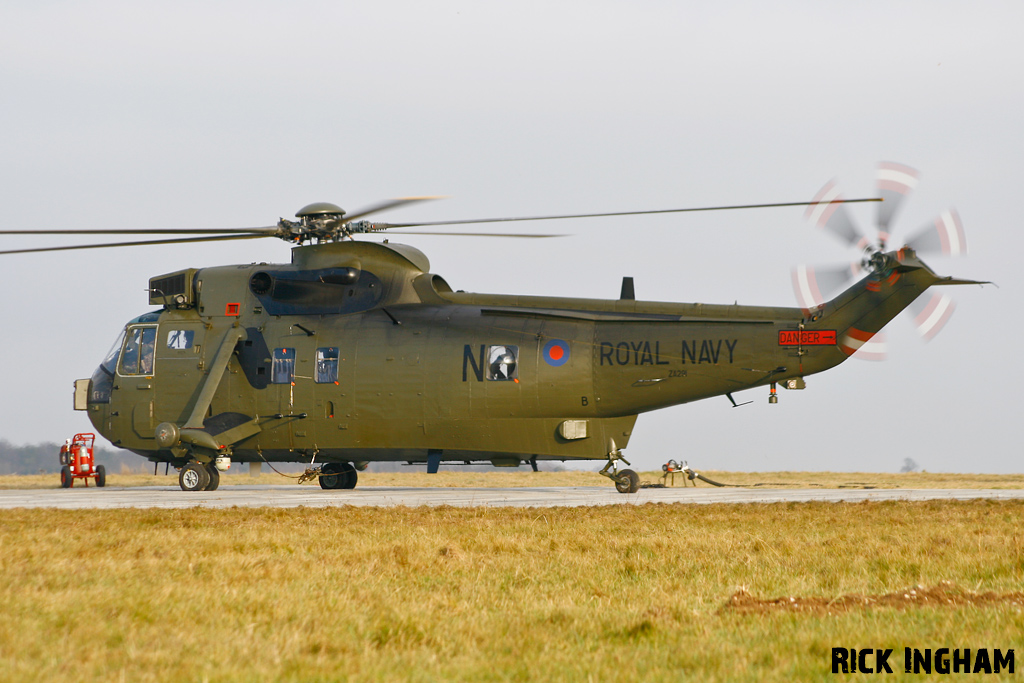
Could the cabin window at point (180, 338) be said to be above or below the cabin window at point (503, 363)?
above

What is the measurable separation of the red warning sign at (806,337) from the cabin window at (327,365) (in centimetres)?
1115

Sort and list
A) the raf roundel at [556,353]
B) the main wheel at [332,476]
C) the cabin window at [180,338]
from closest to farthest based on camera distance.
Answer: the raf roundel at [556,353], the cabin window at [180,338], the main wheel at [332,476]

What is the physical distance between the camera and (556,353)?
76.6ft

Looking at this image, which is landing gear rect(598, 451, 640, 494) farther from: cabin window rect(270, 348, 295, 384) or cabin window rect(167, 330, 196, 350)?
cabin window rect(167, 330, 196, 350)

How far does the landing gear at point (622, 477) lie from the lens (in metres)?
23.6

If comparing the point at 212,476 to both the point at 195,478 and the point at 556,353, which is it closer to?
the point at 195,478

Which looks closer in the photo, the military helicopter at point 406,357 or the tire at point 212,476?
the military helicopter at point 406,357

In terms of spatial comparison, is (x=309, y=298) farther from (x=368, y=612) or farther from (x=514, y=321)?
(x=368, y=612)

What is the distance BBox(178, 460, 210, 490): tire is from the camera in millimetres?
25172

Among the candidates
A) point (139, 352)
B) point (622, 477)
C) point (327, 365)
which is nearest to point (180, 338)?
point (139, 352)

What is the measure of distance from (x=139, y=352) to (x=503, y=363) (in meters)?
10.7

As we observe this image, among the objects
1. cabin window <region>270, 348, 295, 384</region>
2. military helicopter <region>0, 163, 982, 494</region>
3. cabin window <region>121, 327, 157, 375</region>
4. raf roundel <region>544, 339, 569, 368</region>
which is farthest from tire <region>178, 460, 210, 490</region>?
raf roundel <region>544, 339, 569, 368</region>

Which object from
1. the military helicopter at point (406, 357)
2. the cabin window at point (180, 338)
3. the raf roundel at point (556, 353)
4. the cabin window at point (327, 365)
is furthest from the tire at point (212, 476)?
the raf roundel at point (556, 353)

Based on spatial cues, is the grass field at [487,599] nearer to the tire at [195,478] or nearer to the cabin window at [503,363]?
the cabin window at [503,363]
